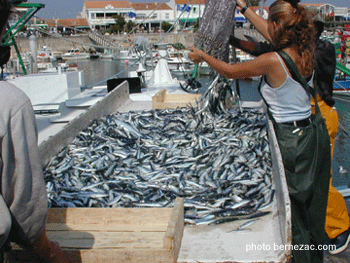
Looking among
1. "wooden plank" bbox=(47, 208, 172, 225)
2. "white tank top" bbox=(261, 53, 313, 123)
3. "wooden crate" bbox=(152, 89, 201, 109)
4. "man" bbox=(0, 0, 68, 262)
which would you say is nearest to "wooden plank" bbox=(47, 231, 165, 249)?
"wooden plank" bbox=(47, 208, 172, 225)

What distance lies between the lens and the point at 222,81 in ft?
19.0

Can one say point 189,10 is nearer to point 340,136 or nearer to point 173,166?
point 340,136


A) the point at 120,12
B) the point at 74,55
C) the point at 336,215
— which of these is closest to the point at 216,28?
the point at 336,215

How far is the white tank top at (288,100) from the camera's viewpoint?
2.52 m

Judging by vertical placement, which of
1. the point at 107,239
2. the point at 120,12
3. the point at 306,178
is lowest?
the point at 107,239

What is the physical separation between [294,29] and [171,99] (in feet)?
17.0

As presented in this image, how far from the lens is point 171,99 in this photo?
747 cm

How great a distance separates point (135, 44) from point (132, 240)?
34.7 feet

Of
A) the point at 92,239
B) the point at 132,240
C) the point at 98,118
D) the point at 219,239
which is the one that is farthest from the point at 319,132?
the point at 98,118

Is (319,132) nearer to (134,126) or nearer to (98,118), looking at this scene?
(134,126)

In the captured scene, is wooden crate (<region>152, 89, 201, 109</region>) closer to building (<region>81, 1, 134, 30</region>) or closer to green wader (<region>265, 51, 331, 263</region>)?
green wader (<region>265, 51, 331, 263</region>)

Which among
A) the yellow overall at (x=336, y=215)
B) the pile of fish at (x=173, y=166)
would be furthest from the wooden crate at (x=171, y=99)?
the yellow overall at (x=336, y=215)

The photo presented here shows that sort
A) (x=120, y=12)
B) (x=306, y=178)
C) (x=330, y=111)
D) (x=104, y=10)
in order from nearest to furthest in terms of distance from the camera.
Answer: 1. (x=306, y=178)
2. (x=330, y=111)
3. (x=104, y=10)
4. (x=120, y=12)

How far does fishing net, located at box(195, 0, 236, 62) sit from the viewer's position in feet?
16.1
